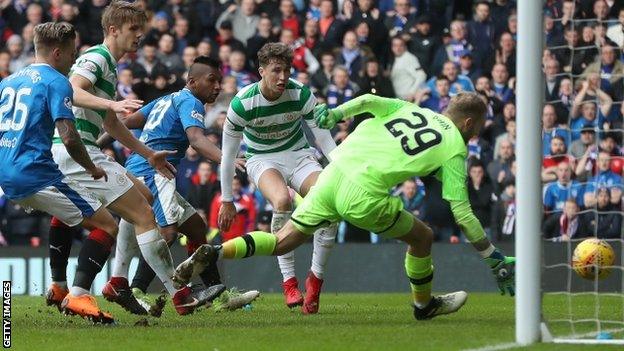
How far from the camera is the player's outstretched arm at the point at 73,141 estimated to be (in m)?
9.77

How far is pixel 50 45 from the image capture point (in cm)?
1018

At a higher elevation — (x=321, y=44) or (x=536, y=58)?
(x=536, y=58)

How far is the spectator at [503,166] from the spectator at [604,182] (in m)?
2.19

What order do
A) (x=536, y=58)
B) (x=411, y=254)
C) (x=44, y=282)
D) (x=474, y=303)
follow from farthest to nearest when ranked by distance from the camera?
1. (x=44, y=282)
2. (x=474, y=303)
3. (x=411, y=254)
4. (x=536, y=58)

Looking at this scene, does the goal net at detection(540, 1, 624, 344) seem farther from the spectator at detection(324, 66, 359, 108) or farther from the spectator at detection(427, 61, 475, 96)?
the spectator at detection(324, 66, 359, 108)

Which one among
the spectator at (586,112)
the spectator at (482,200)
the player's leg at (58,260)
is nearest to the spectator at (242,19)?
the spectator at (482,200)

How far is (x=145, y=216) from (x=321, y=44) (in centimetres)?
1024

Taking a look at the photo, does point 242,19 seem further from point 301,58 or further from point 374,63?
point 374,63

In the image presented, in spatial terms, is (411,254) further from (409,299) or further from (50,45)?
(409,299)

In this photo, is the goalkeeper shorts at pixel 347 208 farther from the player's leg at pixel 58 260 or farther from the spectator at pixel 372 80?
the spectator at pixel 372 80

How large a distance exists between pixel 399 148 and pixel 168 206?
10.7 feet

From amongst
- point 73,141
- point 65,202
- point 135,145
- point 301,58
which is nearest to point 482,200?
point 301,58

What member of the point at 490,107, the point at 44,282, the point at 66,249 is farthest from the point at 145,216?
the point at 490,107

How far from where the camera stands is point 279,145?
484 inches
